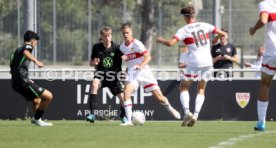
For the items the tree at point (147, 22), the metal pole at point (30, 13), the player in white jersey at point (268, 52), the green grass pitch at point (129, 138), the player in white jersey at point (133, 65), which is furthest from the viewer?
the tree at point (147, 22)

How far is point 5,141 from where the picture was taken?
1365 centimetres

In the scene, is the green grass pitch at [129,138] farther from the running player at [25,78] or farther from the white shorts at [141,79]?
the white shorts at [141,79]

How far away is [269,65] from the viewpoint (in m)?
15.5

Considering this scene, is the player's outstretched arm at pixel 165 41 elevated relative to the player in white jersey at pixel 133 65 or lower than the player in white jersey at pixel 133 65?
elevated

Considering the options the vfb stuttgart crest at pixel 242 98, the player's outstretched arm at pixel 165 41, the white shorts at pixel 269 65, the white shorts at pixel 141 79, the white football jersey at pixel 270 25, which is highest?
the white football jersey at pixel 270 25

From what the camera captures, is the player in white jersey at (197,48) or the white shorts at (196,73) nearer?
the player in white jersey at (197,48)

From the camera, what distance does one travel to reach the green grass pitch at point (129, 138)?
12961 millimetres

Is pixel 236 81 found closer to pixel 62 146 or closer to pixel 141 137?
pixel 141 137

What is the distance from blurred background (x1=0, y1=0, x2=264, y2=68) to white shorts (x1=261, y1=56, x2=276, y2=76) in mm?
15590

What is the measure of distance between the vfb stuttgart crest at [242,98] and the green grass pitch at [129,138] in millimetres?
5012

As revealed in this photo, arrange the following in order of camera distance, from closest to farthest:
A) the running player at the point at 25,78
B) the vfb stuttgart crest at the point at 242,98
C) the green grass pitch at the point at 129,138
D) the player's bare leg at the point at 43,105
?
the green grass pitch at the point at 129,138, the running player at the point at 25,78, the player's bare leg at the point at 43,105, the vfb stuttgart crest at the point at 242,98

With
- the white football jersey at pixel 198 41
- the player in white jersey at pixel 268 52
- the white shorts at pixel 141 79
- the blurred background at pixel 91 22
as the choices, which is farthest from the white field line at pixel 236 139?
the blurred background at pixel 91 22

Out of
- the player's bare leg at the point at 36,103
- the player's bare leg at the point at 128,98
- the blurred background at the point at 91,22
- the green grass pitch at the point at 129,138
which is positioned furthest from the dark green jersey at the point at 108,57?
the blurred background at the point at 91,22

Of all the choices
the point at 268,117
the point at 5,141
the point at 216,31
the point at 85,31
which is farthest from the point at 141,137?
the point at 85,31
